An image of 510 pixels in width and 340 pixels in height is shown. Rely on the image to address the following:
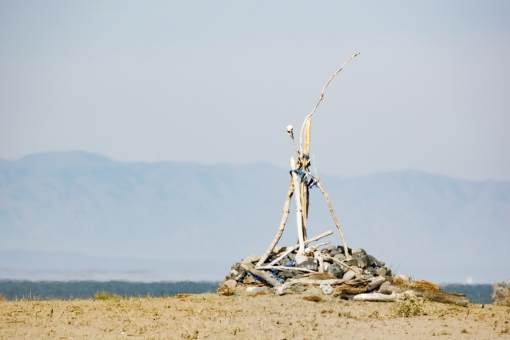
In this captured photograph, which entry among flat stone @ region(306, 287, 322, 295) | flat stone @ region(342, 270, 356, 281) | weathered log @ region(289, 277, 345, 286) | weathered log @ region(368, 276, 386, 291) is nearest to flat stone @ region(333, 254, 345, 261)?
flat stone @ region(342, 270, 356, 281)

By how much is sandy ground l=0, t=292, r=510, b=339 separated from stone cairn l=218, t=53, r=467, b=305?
715 millimetres

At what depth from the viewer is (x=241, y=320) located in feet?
60.3

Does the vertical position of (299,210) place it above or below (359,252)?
above

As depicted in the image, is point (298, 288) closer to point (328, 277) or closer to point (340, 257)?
point (328, 277)

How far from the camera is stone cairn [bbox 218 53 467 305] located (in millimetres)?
22103

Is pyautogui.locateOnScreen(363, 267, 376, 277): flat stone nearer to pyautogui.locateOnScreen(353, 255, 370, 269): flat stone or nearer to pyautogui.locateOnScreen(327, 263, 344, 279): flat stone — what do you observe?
pyautogui.locateOnScreen(353, 255, 370, 269): flat stone

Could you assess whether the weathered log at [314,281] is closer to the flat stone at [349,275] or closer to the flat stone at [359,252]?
the flat stone at [349,275]

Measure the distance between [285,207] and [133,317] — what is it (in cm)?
800

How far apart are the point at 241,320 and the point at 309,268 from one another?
598 centimetres

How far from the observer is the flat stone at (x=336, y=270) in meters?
23.6

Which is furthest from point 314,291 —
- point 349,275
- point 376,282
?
point 376,282

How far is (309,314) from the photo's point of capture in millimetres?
19281

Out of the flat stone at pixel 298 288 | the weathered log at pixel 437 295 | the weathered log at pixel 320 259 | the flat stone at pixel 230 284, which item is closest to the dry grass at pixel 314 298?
the flat stone at pixel 298 288

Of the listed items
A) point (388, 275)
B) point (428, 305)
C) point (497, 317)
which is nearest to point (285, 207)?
point (388, 275)
